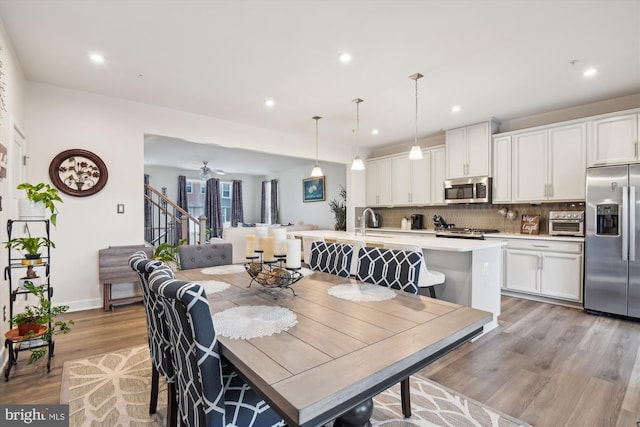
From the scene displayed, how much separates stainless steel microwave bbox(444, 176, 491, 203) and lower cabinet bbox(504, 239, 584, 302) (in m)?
0.79

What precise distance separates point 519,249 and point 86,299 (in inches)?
219

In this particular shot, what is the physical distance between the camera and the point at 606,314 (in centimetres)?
355

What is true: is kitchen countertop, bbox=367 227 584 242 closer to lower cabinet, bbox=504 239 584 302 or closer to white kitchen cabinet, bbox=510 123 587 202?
lower cabinet, bbox=504 239 584 302

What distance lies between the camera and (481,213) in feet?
16.9

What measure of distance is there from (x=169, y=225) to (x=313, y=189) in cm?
389

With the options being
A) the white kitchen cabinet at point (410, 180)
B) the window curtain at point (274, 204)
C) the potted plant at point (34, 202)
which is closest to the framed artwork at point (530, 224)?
the white kitchen cabinet at point (410, 180)

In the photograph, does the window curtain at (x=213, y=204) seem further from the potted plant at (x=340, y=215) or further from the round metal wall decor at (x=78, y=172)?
the round metal wall decor at (x=78, y=172)

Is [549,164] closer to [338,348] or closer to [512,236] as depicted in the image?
[512,236]

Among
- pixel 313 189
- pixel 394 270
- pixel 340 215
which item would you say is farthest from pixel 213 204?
pixel 394 270

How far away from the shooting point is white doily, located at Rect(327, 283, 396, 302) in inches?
65.8

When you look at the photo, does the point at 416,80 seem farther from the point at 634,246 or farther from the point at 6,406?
the point at 6,406

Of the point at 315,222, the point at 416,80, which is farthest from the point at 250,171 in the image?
the point at 416,80

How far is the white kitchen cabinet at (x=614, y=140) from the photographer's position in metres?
3.55

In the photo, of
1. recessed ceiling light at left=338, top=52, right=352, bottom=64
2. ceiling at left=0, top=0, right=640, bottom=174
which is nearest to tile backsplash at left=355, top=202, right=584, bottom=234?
ceiling at left=0, top=0, right=640, bottom=174
